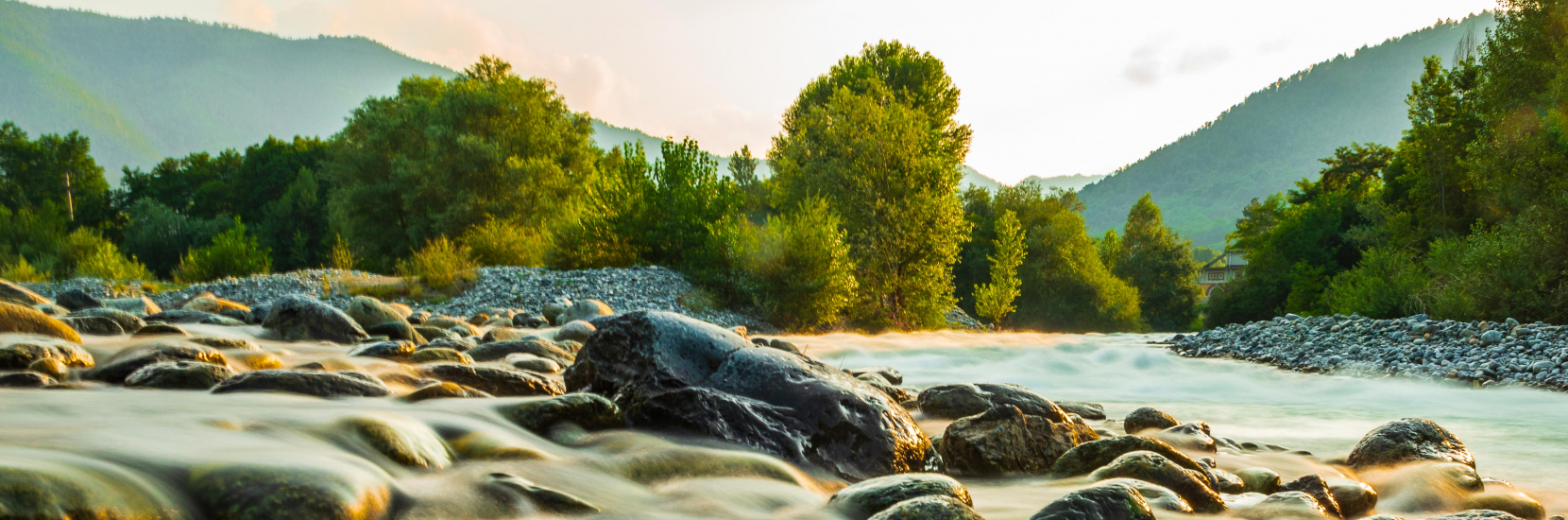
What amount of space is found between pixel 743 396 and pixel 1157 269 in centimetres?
5490

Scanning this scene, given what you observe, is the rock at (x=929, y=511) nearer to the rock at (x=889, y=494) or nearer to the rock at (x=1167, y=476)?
the rock at (x=889, y=494)

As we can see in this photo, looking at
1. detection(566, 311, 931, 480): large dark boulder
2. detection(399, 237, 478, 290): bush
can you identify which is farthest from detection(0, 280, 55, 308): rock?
detection(566, 311, 931, 480): large dark boulder

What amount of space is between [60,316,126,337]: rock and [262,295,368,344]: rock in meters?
1.24

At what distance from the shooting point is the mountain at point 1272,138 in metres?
145

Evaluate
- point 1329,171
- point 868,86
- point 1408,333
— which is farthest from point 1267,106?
point 1408,333

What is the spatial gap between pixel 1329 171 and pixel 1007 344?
3404 centimetres

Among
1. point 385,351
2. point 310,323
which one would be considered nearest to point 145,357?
point 385,351

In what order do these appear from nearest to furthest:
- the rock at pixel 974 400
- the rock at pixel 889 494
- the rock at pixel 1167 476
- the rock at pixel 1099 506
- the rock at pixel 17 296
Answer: the rock at pixel 1099 506
the rock at pixel 889 494
the rock at pixel 1167 476
the rock at pixel 974 400
the rock at pixel 17 296

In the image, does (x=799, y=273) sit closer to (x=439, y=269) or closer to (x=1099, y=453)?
(x=439, y=269)

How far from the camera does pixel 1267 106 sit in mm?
167125

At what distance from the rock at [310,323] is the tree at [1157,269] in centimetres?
5091

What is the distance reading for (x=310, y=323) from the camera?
7500mm

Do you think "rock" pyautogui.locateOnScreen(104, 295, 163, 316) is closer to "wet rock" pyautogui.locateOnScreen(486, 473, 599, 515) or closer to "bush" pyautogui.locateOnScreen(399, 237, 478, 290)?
"bush" pyautogui.locateOnScreen(399, 237, 478, 290)

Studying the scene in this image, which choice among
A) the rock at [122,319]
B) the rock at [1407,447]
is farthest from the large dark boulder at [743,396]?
the rock at [122,319]
